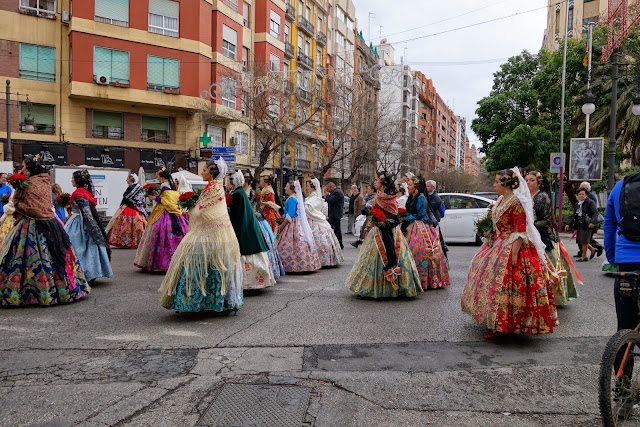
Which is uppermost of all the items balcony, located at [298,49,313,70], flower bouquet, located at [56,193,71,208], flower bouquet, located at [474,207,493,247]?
balcony, located at [298,49,313,70]

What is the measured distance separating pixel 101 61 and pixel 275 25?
1426 cm

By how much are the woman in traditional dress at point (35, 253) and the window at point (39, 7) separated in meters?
20.7

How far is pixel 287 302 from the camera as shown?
7.04m

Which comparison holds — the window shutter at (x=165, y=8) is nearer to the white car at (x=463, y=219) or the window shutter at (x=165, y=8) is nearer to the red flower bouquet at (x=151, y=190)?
the white car at (x=463, y=219)

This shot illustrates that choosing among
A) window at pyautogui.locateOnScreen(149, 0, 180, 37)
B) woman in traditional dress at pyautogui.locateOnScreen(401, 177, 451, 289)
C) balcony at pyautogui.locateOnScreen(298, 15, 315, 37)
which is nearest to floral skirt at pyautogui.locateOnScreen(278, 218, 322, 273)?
woman in traditional dress at pyautogui.locateOnScreen(401, 177, 451, 289)

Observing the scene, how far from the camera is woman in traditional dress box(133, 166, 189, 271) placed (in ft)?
31.2

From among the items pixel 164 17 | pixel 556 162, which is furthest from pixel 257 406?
pixel 164 17

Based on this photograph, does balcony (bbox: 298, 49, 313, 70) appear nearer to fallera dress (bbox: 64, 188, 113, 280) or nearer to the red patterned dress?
fallera dress (bbox: 64, 188, 113, 280)

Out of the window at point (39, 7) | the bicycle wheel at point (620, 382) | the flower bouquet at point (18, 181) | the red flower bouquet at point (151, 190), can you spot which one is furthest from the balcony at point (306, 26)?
the bicycle wheel at point (620, 382)

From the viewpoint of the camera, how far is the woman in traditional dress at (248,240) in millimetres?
6953

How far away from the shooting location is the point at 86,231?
317 inches

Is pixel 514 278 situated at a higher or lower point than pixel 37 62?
lower

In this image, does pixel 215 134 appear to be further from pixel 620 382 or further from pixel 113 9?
pixel 620 382

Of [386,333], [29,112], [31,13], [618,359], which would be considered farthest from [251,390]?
[31,13]
